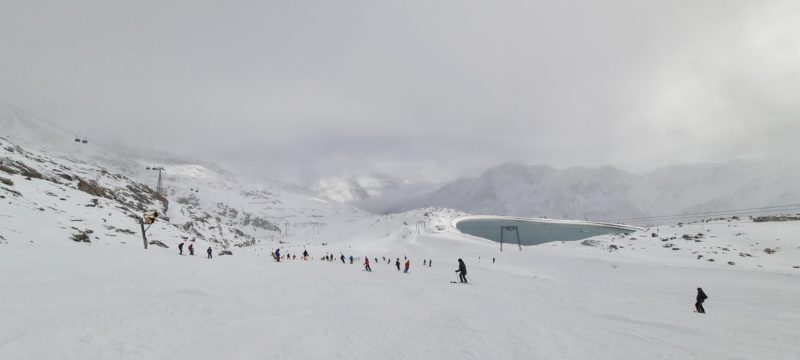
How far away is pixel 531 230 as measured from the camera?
14375 cm

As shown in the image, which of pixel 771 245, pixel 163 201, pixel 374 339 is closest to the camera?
pixel 374 339

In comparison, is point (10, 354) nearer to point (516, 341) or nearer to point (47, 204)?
point (516, 341)

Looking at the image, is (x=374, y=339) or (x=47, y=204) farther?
(x=47, y=204)

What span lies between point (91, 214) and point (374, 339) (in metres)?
46.6

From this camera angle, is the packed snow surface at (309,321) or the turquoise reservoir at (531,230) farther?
the turquoise reservoir at (531,230)

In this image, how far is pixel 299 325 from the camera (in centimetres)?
989

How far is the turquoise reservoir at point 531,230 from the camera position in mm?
125812

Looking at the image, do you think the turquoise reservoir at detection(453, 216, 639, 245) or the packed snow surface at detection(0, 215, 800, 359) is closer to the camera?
the packed snow surface at detection(0, 215, 800, 359)

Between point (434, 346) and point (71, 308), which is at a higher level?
point (71, 308)

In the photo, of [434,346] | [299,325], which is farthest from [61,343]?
[434,346]

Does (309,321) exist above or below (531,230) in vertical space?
above

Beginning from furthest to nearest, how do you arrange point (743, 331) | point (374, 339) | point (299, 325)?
point (743, 331) < point (299, 325) < point (374, 339)

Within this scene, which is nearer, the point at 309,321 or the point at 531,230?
the point at 309,321

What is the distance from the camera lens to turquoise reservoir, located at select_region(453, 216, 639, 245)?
4953 inches
